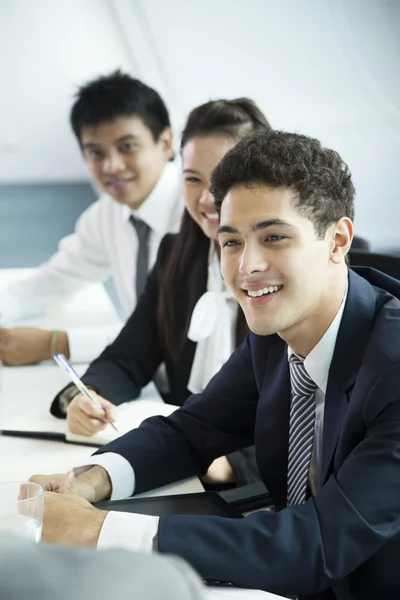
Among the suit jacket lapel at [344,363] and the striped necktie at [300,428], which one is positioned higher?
the suit jacket lapel at [344,363]

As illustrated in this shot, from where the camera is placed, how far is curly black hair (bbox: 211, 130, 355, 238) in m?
1.14

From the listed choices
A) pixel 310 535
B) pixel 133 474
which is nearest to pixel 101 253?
pixel 133 474

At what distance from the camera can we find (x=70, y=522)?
1.03 m

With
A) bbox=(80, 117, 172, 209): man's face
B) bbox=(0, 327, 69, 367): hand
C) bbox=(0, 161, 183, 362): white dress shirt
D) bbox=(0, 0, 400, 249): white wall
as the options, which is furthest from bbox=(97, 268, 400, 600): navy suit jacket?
bbox=(0, 0, 400, 249): white wall

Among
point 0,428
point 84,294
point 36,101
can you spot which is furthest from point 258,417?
point 36,101

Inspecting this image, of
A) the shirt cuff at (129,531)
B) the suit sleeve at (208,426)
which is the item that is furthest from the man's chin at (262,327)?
the shirt cuff at (129,531)

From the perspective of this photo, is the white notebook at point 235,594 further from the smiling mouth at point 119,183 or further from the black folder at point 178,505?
the smiling mouth at point 119,183

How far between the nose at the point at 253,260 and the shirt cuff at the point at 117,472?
416 mm

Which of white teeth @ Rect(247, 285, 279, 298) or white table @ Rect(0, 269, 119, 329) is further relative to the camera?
white table @ Rect(0, 269, 119, 329)

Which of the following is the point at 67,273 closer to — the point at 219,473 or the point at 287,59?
the point at 219,473

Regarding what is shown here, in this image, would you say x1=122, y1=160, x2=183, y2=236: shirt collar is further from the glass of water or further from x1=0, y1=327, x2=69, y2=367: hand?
the glass of water

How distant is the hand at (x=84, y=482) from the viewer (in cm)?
123

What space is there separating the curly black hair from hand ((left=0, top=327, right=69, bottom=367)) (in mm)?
1052

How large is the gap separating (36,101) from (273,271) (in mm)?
5441
